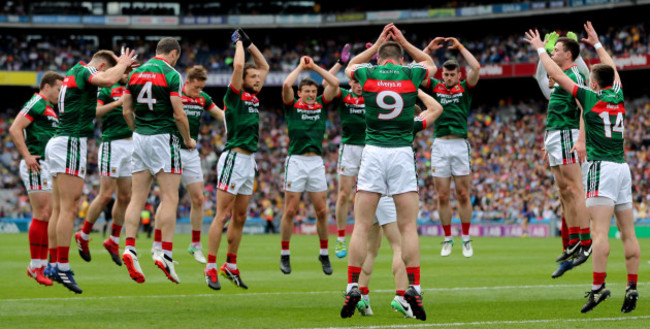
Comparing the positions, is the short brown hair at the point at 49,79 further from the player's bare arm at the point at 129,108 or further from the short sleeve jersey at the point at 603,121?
the short sleeve jersey at the point at 603,121

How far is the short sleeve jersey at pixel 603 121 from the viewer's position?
10195mm

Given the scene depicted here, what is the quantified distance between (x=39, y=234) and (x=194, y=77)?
11.5 ft

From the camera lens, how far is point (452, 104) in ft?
51.3

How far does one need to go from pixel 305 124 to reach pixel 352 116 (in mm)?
1170

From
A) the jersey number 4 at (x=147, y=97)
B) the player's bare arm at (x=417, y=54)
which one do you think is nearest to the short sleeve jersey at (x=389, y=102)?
the player's bare arm at (x=417, y=54)

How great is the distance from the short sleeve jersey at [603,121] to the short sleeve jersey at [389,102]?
213cm

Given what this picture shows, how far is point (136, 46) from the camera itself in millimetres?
55438

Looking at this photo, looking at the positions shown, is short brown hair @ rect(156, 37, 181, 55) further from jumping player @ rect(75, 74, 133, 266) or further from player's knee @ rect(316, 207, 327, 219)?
player's knee @ rect(316, 207, 327, 219)

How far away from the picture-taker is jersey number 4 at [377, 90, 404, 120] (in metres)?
9.72

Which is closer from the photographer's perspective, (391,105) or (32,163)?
(391,105)

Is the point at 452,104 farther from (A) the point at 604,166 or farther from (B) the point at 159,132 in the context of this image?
(B) the point at 159,132

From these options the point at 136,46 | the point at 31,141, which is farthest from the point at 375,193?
the point at 136,46

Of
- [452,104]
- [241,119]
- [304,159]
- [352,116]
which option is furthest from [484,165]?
[241,119]

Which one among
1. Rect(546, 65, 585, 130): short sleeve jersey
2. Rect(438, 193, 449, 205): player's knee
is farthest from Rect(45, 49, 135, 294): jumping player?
Rect(546, 65, 585, 130): short sleeve jersey
